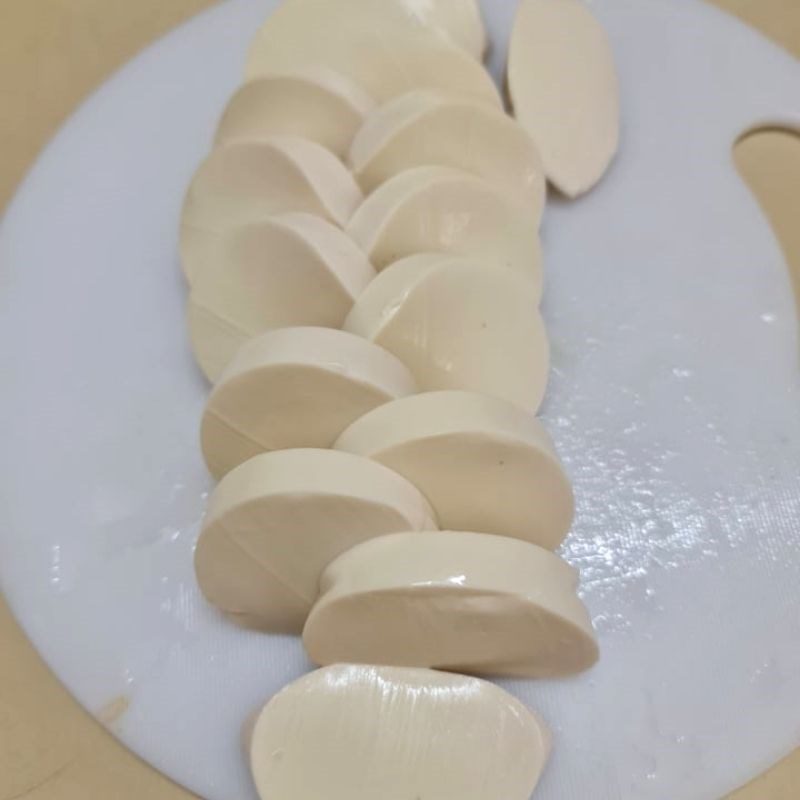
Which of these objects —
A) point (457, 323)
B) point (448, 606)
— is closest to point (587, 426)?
point (457, 323)

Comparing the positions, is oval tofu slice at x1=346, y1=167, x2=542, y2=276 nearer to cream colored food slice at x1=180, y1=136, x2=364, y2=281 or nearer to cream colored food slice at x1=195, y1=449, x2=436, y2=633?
cream colored food slice at x1=180, y1=136, x2=364, y2=281

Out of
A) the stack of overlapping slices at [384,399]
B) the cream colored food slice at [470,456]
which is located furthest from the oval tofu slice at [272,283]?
the cream colored food slice at [470,456]

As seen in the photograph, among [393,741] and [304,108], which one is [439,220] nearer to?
[304,108]

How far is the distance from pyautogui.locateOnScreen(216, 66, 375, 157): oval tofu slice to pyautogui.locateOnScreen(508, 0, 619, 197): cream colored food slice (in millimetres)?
163

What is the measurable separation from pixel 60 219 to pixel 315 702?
552 mm

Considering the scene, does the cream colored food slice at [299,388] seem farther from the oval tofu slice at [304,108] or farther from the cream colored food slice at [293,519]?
the oval tofu slice at [304,108]

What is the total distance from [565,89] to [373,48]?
7.5 inches

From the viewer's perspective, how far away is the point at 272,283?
0.87 metres

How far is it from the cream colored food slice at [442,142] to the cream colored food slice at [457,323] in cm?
12

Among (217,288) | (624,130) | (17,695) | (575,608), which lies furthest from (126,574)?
(624,130)

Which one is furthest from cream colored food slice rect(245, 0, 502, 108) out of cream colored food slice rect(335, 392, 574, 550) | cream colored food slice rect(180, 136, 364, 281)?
cream colored food slice rect(335, 392, 574, 550)

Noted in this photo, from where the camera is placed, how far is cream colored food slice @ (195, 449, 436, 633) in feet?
2.43

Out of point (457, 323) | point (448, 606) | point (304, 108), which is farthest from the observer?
point (304, 108)

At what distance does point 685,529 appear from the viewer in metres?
0.90
